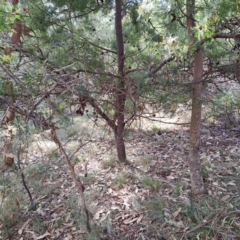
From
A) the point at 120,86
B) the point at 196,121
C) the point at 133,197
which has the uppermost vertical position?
the point at 120,86

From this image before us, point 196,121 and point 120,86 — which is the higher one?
point 120,86

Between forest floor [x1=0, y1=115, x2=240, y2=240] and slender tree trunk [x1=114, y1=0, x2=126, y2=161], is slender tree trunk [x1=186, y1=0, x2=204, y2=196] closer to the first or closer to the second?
forest floor [x1=0, y1=115, x2=240, y2=240]

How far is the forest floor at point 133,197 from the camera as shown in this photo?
217 centimetres

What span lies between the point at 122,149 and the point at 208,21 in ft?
7.99

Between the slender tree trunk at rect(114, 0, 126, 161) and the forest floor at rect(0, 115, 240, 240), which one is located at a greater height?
the slender tree trunk at rect(114, 0, 126, 161)

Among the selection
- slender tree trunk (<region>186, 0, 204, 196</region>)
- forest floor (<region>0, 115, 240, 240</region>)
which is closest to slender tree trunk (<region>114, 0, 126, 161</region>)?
forest floor (<region>0, 115, 240, 240</region>)

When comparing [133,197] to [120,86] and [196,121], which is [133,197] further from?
[120,86]

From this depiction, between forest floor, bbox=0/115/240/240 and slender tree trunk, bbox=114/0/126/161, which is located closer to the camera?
forest floor, bbox=0/115/240/240

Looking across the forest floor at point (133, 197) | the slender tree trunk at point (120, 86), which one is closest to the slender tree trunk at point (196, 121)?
the forest floor at point (133, 197)

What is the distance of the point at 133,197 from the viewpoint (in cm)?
270

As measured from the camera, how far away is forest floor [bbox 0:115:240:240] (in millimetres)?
2166

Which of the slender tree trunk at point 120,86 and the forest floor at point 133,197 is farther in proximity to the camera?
the slender tree trunk at point 120,86

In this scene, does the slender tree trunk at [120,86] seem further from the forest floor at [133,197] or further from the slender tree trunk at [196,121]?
the slender tree trunk at [196,121]

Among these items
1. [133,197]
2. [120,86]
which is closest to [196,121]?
[120,86]
